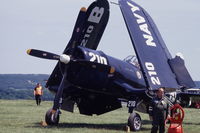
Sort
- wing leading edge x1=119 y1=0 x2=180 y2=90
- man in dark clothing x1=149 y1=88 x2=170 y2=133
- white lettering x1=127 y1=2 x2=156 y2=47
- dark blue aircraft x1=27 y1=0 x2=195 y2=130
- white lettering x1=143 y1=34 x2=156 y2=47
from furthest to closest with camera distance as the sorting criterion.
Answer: white lettering x1=127 y1=2 x2=156 y2=47
white lettering x1=143 y1=34 x2=156 y2=47
wing leading edge x1=119 y1=0 x2=180 y2=90
dark blue aircraft x1=27 y1=0 x2=195 y2=130
man in dark clothing x1=149 y1=88 x2=170 y2=133

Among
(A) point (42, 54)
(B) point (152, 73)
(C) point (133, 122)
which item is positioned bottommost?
(C) point (133, 122)

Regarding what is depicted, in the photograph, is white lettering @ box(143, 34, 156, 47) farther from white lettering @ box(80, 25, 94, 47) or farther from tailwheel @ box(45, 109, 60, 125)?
tailwheel @ box(45, 109, 60, 125)

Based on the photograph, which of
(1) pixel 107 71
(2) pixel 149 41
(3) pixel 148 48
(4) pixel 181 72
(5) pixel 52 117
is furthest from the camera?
(4) pixel 181 72

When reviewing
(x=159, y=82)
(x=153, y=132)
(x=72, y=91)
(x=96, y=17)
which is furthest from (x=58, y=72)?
(x=153, y=132)

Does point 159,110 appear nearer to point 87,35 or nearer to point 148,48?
point 148,48

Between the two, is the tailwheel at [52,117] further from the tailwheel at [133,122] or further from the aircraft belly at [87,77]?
the tailwheel at [133,122]

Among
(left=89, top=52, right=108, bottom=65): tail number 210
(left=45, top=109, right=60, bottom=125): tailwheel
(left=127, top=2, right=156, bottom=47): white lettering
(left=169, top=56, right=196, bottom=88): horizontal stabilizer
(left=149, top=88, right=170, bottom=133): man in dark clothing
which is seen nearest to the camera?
(left=149, top=88, right=170, bottom=133): man in dark clothing

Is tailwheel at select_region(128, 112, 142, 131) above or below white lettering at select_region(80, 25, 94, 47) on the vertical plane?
below

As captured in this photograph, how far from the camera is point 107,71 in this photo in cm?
2008

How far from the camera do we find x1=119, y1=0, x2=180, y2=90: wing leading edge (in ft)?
66.5

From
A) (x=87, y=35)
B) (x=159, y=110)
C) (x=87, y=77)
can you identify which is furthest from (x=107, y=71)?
(x=159, y=110)

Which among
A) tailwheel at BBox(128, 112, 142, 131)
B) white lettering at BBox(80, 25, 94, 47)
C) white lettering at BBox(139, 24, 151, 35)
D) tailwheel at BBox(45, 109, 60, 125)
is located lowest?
tailwheel at BBox(45, 109, 60, 125)

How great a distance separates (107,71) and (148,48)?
2.05 metres

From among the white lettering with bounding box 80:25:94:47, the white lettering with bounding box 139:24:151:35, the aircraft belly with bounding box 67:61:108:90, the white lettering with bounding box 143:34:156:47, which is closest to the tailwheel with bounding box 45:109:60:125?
the aircraft belly with bounding box 67:61:108:90
